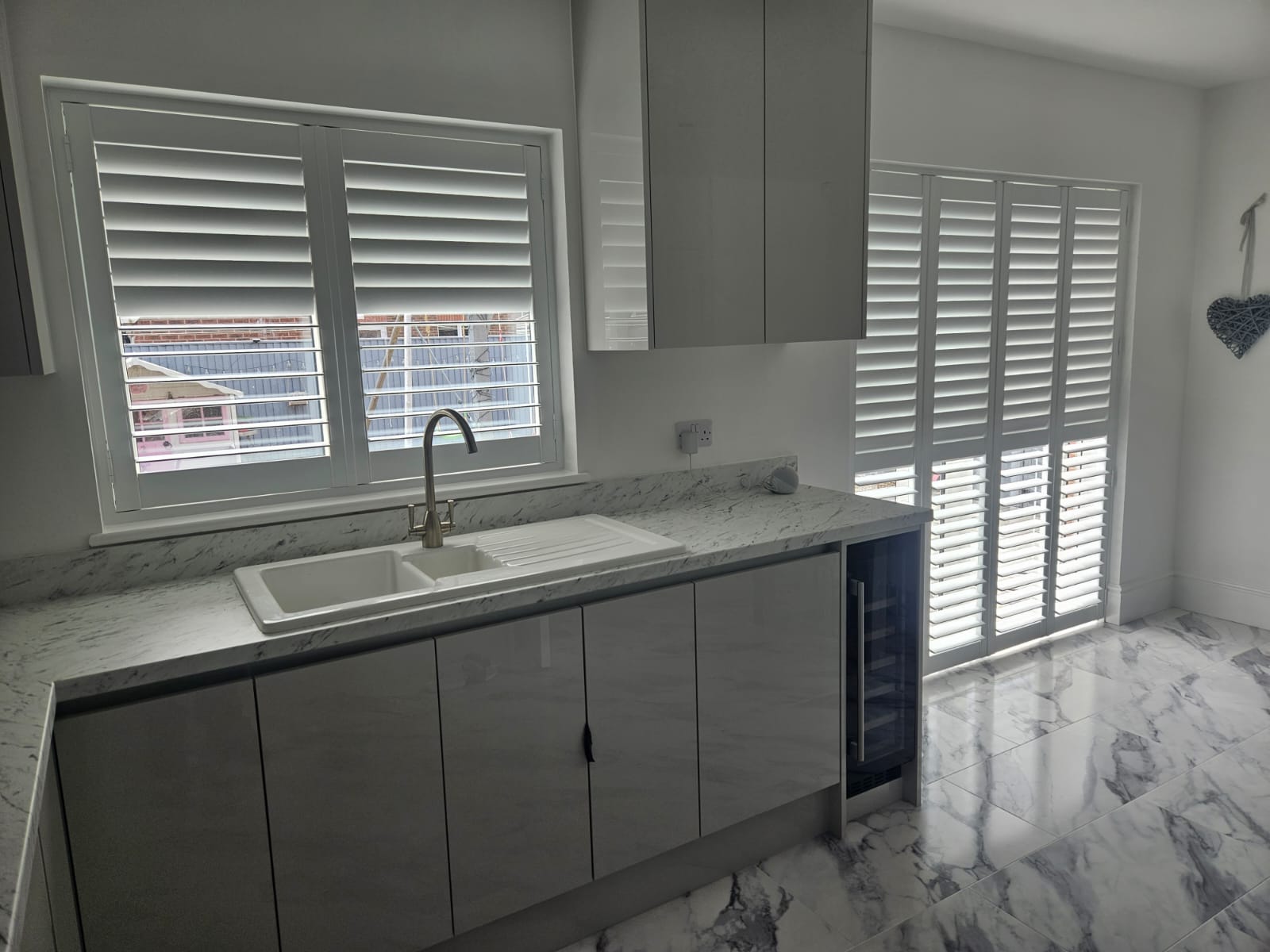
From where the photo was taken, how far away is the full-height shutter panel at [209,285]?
203 centimetres

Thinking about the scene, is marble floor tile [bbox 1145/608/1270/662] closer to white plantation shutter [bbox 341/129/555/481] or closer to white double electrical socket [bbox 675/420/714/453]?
white double electrical socket [bbox 675/420/714/453]

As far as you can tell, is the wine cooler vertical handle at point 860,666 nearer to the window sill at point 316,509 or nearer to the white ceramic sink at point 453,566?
the white ceramic sink at point 453,566

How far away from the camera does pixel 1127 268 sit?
156 inches

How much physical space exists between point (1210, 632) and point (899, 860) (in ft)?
8.41

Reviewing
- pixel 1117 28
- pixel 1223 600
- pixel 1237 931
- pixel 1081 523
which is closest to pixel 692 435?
pixel 1237 931

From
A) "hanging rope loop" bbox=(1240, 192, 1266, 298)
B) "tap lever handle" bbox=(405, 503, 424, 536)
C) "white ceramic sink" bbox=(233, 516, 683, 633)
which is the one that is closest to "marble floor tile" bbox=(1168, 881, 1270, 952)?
"white ceramic sink" bbox=(233, 516, 683, 633)

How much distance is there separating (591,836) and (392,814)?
0.51 m

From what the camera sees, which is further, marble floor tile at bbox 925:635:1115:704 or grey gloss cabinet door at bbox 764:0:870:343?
marble floor tile at bbox 925:635:1115:704

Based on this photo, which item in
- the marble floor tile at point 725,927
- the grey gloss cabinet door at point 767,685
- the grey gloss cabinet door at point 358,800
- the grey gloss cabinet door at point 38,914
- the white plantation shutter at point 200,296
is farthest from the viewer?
the grey gloss cabinet door at point 767,685

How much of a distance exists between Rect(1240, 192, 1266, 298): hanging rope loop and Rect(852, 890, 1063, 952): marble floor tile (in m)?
3.16

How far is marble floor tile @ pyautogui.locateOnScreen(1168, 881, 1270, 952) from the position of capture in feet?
6.76

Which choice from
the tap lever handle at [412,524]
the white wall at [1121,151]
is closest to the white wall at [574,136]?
the white wall at [1121,151]

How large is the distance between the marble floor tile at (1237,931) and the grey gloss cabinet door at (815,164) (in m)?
1.77

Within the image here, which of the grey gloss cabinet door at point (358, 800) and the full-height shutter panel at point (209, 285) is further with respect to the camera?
the full-height shutter panel at point (209, 285)
